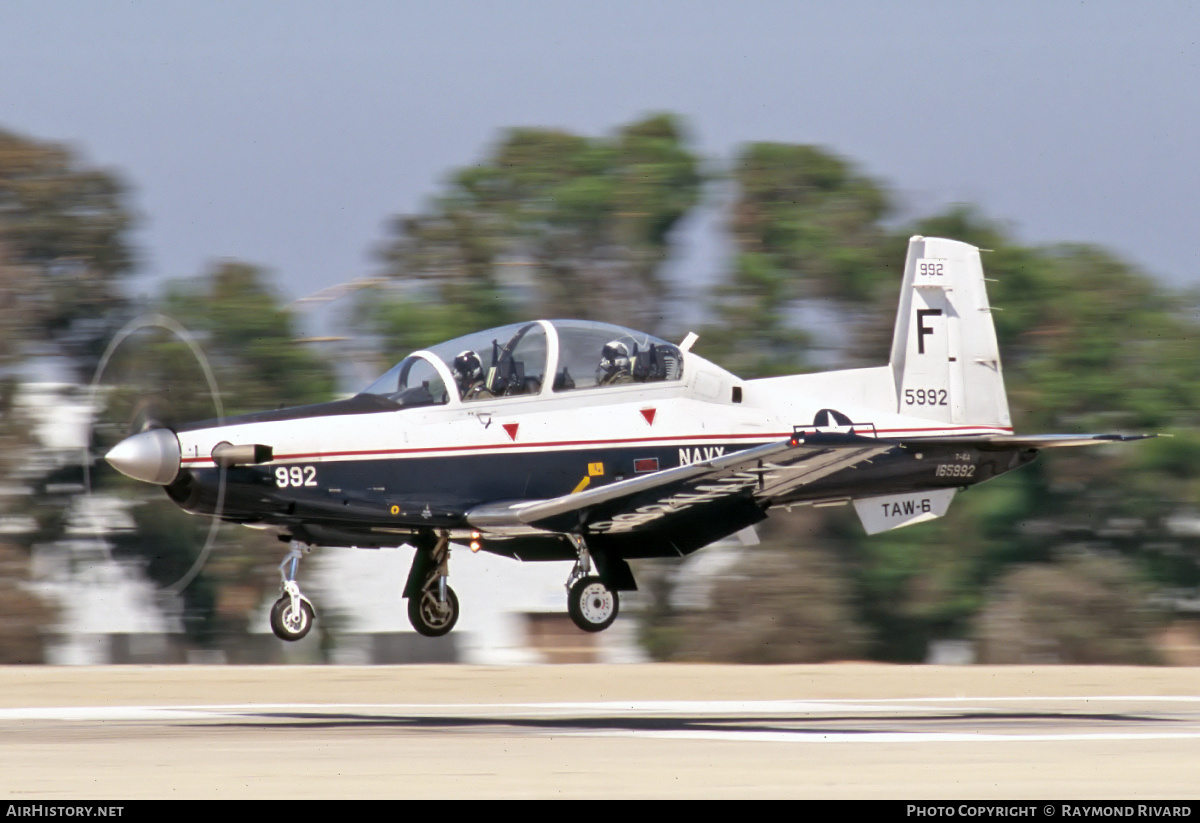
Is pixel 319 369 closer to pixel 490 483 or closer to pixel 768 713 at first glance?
pixel 768 713

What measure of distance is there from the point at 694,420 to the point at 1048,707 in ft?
26.0

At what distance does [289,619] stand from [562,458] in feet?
10.1

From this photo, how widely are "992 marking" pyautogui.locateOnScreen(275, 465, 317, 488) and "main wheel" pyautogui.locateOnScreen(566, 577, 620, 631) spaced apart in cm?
299

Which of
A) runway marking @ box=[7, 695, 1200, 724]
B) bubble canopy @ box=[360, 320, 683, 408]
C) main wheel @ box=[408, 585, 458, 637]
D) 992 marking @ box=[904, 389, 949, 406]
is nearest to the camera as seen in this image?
bubble canopy @ box=[360, 320, 683, 408]

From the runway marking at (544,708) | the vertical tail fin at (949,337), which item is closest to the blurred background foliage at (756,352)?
the runway marking at (544,708)

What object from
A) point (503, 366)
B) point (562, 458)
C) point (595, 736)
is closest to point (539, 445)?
point (562, 458)

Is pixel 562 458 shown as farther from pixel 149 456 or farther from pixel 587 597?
pixel 149 456

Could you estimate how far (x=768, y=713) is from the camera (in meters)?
19.8

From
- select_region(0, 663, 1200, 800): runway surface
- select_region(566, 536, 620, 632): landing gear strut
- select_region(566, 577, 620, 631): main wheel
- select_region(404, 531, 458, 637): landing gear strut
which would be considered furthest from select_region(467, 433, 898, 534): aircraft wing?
select_region(0, 663, 1200, 800): runway surface

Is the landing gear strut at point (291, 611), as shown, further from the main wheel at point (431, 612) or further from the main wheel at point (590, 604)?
the main wheel at point (590, 604)

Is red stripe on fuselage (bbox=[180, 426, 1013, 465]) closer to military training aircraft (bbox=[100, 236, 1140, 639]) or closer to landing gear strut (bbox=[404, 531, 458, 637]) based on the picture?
military training aircraft (bbox=[100, 236, 1140, 639])

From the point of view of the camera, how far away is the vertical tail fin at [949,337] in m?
18.2

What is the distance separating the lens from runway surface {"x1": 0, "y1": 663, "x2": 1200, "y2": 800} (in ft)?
36.0

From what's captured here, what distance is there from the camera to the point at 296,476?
14.8 m
